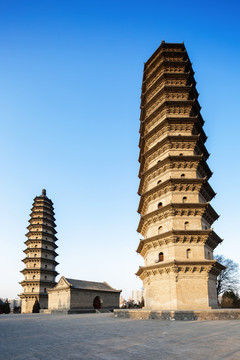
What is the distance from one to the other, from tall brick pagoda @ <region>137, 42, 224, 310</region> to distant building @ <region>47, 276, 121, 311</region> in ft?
44.6

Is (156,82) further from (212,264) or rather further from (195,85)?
(212,264)

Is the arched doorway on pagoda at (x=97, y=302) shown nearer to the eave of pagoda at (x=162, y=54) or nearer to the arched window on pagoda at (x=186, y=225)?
the arched window on pagoda at (x=186, y=225)

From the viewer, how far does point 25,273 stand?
1742 inches

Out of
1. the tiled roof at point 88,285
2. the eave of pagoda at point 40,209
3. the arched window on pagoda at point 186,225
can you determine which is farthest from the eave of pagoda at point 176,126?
the eave of pagoda at point 40,209

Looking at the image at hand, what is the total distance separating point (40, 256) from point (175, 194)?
32.5 meters

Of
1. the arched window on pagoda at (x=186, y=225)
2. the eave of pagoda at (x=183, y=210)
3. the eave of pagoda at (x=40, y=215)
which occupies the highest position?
the eave of pagoda at (x=40, y=215)

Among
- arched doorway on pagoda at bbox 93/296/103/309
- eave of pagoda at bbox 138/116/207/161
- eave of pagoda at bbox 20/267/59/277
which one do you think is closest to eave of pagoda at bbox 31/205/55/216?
eave of pagoda at bbox 20/267/59/277

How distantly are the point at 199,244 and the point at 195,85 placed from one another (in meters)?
17.7

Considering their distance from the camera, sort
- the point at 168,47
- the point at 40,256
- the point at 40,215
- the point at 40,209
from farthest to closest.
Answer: the point at 40,209, the point at 40,215, the point at 40,256, the point at 168,47

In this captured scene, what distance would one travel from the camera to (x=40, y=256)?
148 feet

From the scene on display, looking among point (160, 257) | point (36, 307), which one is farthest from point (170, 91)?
point (36, 307)

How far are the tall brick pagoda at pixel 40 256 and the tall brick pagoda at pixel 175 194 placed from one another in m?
24.4

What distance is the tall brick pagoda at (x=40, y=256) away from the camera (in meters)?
42.5

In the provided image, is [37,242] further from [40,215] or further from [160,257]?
[160,257]
